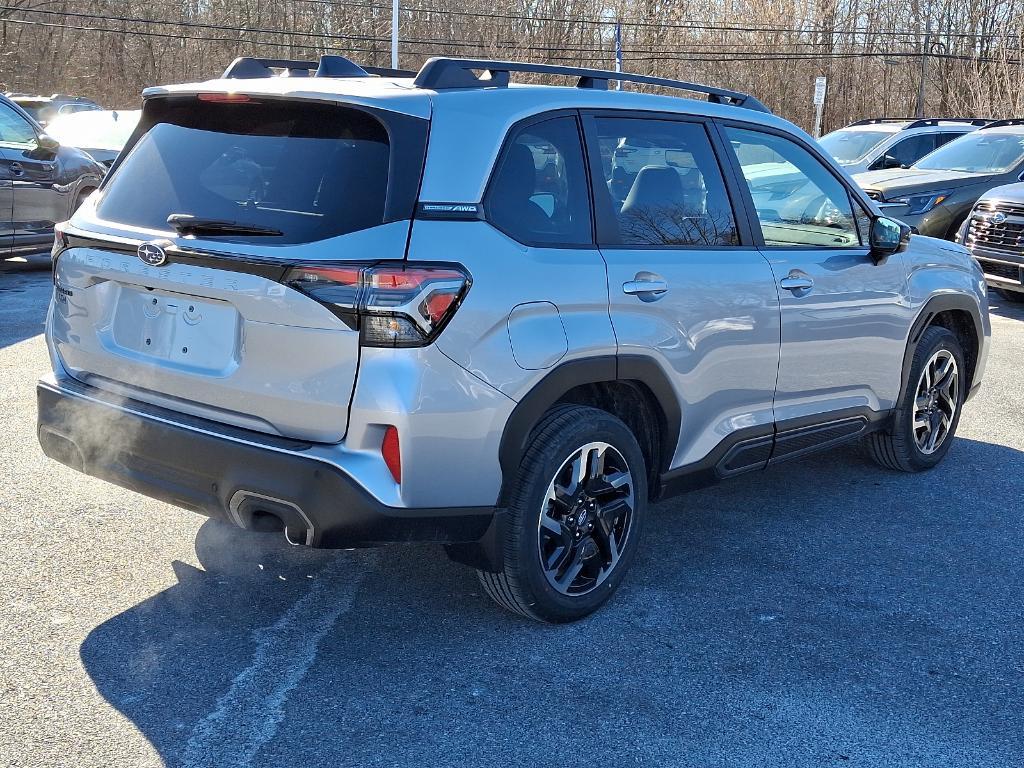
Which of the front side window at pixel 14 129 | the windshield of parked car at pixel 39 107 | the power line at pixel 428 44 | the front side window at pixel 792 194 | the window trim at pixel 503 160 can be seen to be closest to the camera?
the window trim at pixel 503 160

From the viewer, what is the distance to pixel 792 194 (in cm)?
492

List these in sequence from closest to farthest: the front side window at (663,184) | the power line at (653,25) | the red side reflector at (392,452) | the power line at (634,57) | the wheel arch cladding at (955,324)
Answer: the red side reflector at (392,452), the front side window at (663,184), the wheel arch cladding at (955,324), the power line at (634,57), the power line at (653,25)

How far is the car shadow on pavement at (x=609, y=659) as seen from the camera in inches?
122

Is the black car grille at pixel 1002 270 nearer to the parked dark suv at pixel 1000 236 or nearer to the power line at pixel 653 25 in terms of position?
the parked dark suv at pixel 1000 236

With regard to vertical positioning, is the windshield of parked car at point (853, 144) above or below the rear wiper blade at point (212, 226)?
above

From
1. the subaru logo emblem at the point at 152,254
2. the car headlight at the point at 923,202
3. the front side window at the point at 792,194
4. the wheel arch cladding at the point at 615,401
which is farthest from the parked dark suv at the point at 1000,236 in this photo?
the subaru logo emblem at the point at 152,254

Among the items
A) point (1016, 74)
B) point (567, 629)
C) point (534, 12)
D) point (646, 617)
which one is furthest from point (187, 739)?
point (534, 12)

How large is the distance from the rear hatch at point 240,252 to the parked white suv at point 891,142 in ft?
40.7

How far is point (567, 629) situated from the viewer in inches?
151

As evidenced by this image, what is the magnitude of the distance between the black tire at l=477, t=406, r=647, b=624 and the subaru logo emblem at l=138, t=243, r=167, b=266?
4.21 feet

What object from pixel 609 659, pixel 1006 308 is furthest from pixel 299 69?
pixel 1006 308

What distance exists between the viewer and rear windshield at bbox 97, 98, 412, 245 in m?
3.31

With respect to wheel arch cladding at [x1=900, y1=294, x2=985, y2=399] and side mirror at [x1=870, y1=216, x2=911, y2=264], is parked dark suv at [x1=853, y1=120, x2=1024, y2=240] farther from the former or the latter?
side mirror at [x1=870, y1=216, x2=911, y2=264]

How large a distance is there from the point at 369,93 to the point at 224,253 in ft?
2.17
